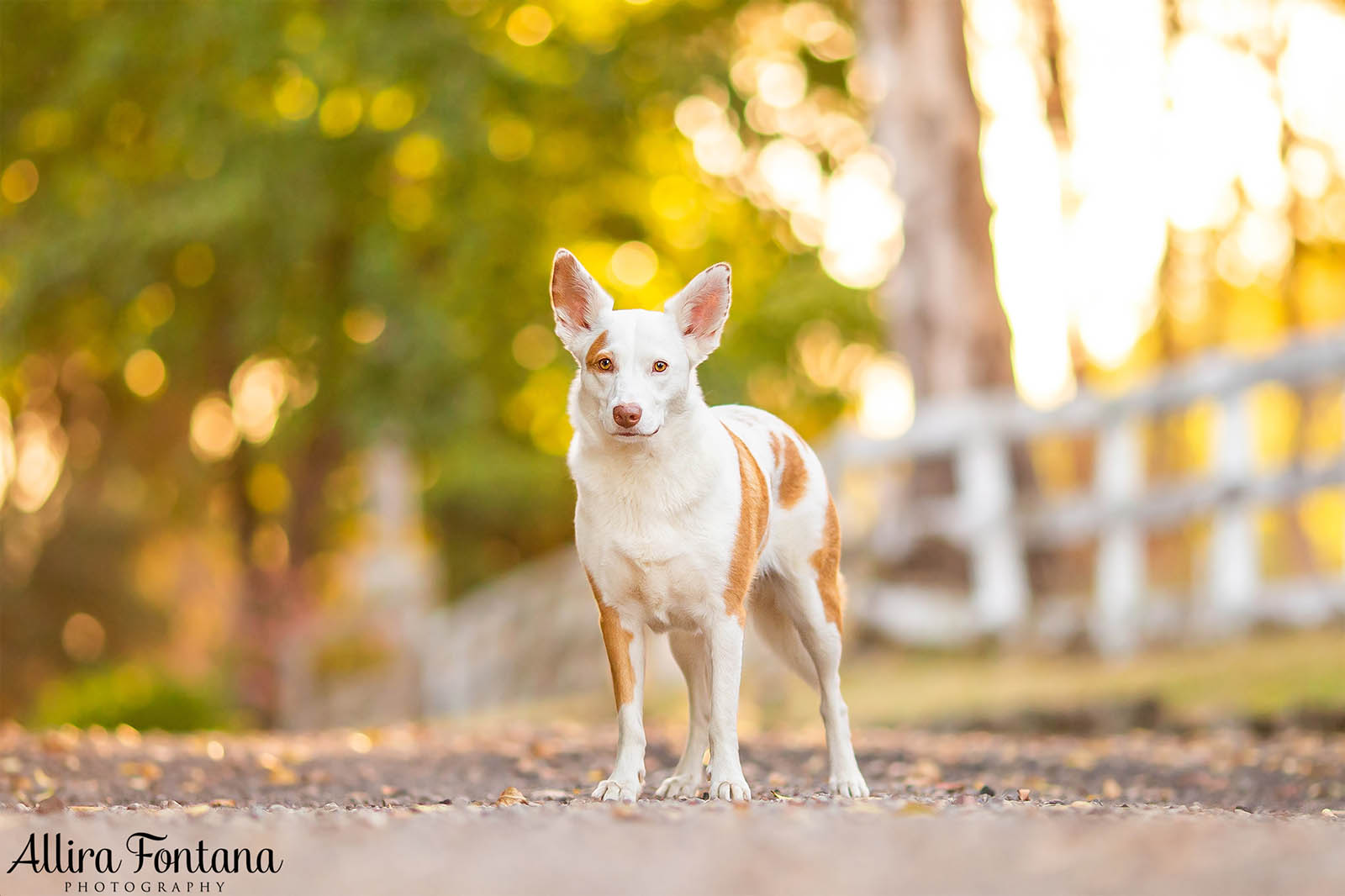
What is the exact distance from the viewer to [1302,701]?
30.4ft

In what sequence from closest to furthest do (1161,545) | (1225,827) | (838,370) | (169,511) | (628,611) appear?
(1225,827)
(628,611)
(838,370)
(169,511)
(1161,545)

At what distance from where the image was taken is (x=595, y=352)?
5160 millimetres

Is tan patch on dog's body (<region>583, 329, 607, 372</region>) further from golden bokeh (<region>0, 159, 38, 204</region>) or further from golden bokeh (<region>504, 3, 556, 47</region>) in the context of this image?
golden bokeh (<region>0, 159, 38, 204</region>)

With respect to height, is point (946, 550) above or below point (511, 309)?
below

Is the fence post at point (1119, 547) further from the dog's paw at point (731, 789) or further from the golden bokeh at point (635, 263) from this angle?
the golden bokeh at point (635, 263)

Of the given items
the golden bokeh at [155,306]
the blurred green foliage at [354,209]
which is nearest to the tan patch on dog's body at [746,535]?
the blurred green foliage at [354,209]

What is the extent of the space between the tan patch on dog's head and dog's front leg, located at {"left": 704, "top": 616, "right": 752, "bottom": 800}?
948 millimetres

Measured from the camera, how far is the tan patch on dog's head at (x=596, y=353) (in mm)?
5121

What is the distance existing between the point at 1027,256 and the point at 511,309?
868 centimetres

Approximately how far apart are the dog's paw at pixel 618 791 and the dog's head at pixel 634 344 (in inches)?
45.3

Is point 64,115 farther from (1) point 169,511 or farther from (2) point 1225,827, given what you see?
(2) point 1225,827

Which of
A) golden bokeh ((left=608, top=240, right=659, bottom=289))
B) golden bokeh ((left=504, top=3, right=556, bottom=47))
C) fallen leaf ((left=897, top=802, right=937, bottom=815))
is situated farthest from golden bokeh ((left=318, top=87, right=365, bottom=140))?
fallen leaf ((left=897, top=802, right=937, bottom=815))

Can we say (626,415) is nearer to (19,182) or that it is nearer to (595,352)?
(595,352)

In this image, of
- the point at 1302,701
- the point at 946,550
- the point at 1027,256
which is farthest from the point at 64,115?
the point at 1302,701
